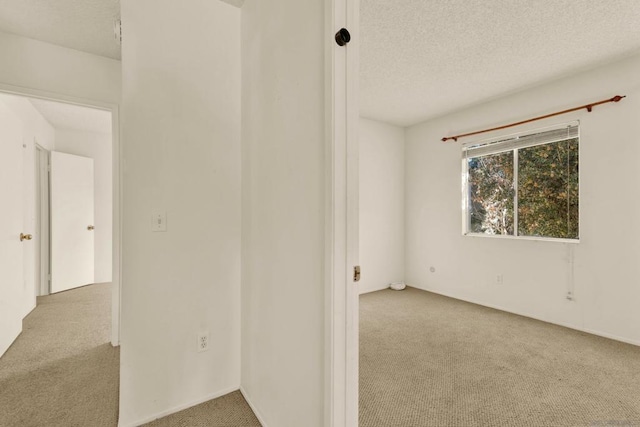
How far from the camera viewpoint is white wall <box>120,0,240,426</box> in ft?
5.24

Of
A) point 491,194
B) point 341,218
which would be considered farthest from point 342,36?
point 491,194

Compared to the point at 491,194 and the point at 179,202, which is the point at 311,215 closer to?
the point at 179,202

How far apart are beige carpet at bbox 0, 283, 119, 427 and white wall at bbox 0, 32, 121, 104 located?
82.7 inches

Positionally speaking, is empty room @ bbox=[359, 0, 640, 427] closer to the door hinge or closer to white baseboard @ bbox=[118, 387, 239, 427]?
white baseboard @ bbox=[118, 387, 239, 427]

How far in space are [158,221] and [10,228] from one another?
180 cm

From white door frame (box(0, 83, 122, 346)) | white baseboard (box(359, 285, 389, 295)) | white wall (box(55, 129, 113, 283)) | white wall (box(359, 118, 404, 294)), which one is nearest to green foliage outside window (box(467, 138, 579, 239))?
white wall (box(359, 118, 404, 294))

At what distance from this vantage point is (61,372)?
2.11 meters

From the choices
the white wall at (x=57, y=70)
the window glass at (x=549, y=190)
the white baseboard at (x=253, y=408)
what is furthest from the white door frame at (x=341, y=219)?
the window glass at (x=549, y=190)

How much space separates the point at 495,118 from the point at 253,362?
3.76 meters

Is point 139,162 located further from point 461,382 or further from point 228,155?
point 461,382

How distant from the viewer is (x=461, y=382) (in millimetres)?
2025

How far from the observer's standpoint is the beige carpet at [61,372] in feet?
5.48

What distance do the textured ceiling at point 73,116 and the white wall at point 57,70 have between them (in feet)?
3.45

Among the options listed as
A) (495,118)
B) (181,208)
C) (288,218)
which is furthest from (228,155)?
(495,118)
